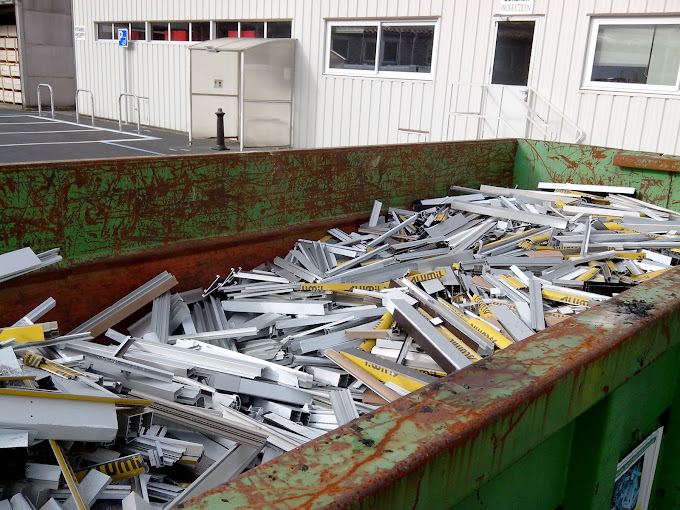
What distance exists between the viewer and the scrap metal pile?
2092 millimetres

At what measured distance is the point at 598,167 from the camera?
20.2 ft

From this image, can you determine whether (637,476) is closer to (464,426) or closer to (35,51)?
(464,426)

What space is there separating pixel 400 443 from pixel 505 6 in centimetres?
1148

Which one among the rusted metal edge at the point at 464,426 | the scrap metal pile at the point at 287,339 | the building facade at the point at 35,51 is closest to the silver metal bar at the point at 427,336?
the scrap metal pile at the point at 287,339

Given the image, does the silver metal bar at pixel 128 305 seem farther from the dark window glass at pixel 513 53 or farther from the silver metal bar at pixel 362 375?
the dark window glass at pixel 513 53

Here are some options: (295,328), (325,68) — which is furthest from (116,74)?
(295,328)

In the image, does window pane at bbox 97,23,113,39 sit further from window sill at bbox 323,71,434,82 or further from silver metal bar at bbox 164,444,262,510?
silver metal bar at bbox 164,444,262,510

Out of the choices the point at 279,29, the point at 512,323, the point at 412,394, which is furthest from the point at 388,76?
the point at 412,394

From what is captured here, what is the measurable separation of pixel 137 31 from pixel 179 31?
2.21 meters

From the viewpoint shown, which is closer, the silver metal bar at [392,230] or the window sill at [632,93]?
the silver metal bar at [392,230]

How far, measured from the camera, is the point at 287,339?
135 inches

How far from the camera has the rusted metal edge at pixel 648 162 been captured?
561 cm

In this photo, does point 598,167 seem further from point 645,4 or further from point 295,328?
point 645,4

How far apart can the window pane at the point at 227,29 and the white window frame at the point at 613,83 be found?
31.7 ft
